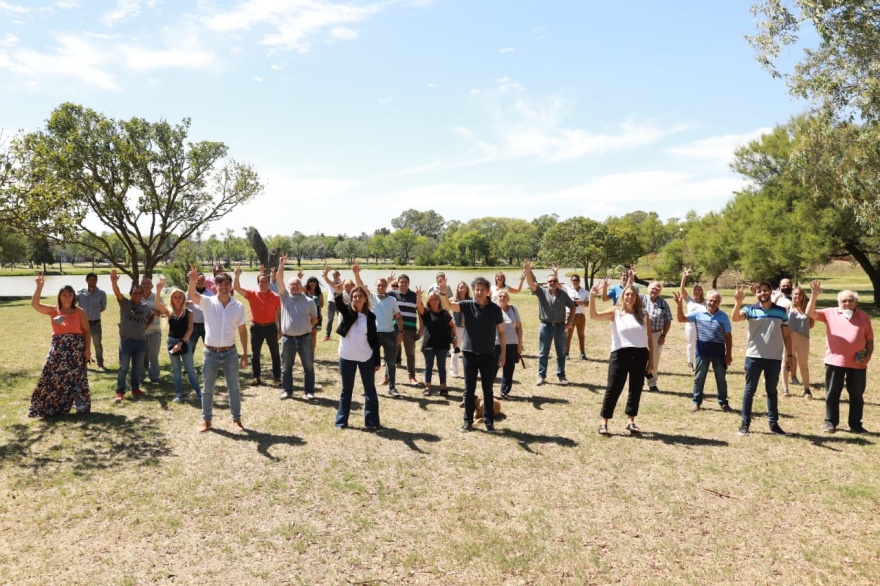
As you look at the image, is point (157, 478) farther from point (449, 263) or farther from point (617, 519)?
point (449, 263)

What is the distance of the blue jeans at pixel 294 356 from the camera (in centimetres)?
866

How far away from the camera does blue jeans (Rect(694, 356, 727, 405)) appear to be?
788 centimetres

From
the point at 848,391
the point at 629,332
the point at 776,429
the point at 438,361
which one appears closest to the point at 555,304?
the point at 438,361

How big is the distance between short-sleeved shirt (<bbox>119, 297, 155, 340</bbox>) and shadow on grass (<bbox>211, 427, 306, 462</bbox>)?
2675 mm

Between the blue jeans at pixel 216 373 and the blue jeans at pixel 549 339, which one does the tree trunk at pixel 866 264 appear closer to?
the blue jeans at pixel 549 339

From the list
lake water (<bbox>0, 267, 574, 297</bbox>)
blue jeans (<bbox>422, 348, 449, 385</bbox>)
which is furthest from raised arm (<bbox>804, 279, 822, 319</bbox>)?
lake water (<bbox>0, 267, 574, 297</bbox>)

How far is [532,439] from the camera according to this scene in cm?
699

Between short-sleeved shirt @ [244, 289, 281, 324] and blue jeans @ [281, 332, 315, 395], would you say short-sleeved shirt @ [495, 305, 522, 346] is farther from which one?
short-sleeved shirt @ [244, 289, 281, 324]

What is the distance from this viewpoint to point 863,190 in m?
16.1

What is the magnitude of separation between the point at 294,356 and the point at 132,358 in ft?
9.48

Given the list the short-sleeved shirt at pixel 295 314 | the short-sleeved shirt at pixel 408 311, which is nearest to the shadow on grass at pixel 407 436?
the short-sleeved shirt at pixel 295 314

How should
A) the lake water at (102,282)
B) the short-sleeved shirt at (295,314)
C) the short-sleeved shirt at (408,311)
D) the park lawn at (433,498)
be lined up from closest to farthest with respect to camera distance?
the park lawn at (433,498)
the short-sleeved shirt at (295,314)
the short-sleeved shirt at (408,311)
the lake water at (102,282)

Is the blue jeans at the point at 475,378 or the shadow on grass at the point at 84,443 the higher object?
the blue jeans at the point at 475,378

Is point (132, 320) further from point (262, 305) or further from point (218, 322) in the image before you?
point (218, 322)
